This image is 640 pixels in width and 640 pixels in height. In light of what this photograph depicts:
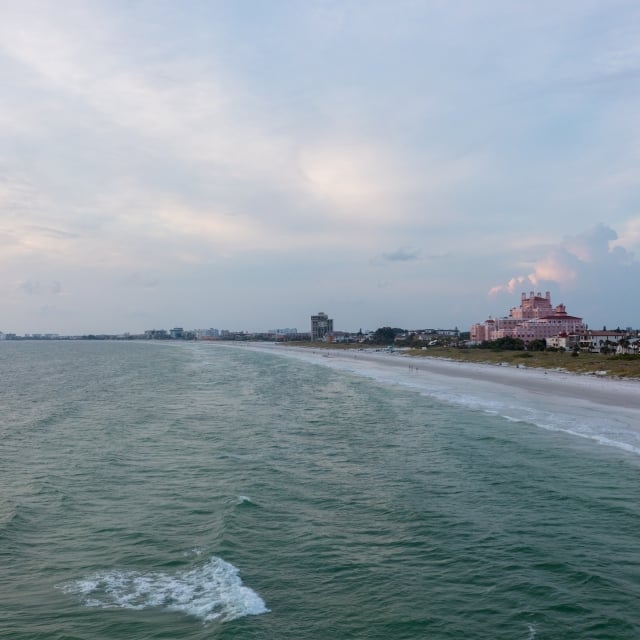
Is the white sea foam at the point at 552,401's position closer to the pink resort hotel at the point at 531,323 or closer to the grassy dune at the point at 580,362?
the grassy dune at the point at 580,362

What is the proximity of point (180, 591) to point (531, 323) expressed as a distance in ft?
516

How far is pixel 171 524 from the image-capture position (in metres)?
14.3

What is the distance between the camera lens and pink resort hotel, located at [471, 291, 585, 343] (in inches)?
6102

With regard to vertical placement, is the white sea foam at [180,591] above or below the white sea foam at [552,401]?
below

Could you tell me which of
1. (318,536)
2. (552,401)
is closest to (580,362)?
(552,401)

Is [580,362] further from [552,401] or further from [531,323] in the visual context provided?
[531,323]

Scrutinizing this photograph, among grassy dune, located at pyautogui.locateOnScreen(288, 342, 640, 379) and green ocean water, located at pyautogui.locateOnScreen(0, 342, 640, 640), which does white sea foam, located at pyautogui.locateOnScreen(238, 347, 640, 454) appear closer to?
green ocean water, located at pyautogui.locateOnScreen(0, 342, 640, 640)

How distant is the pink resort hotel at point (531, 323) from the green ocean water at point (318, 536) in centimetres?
13341

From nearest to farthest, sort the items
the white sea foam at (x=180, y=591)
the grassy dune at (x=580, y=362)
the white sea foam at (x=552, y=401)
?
the white sea foam at (x=180, y=591) → the white sea foam at (x=552, y=401) → the grassy dune at (x=580, y=362)

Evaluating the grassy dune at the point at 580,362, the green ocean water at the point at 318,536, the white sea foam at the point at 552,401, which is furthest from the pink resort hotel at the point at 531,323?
the green ocean water at the point at 318,536

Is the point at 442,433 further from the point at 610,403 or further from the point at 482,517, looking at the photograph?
the point at 610,403

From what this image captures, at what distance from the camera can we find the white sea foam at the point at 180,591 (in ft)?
32.5

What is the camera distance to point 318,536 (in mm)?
13242

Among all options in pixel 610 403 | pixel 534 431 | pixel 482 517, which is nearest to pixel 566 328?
pixel 610 403
